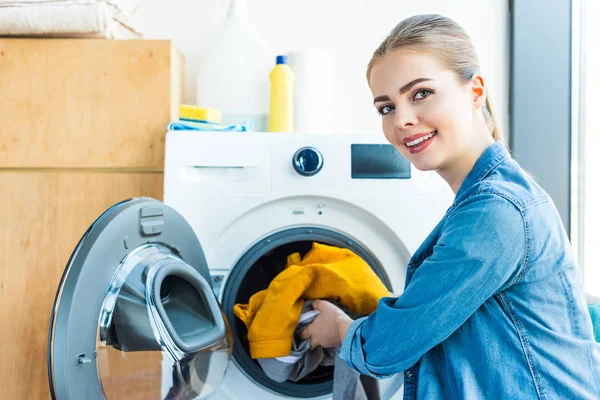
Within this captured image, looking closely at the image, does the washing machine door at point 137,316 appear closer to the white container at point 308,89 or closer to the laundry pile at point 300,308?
the laundry pile at point 300,308

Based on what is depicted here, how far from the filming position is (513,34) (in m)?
1.92

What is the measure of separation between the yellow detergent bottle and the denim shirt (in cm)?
88

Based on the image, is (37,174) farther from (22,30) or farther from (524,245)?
(524,245)

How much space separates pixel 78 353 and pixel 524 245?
2.30 ft

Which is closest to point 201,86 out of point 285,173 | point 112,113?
point 112,113

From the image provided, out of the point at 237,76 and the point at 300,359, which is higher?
the point at 237,76

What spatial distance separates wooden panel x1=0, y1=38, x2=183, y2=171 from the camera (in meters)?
1.52

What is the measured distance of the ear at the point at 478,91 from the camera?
3.22 feet

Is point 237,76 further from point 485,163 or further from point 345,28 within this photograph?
point 485,163

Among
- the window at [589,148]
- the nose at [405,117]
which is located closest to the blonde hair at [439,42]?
the nose at [405,117]

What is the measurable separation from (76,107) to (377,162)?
850 millimetres

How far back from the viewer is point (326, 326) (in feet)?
3.97

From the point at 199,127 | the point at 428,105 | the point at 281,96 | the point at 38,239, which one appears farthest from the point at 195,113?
the point at 428,105

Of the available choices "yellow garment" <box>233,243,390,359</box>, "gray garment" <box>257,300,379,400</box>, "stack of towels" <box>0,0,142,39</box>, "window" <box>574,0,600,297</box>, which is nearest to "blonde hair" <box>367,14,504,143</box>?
"yellow garment" <box>233,243,390,359</box>
